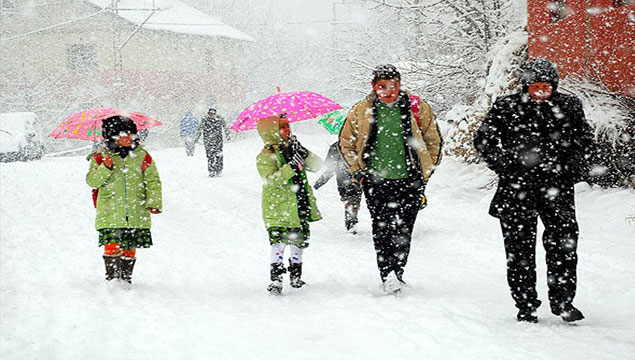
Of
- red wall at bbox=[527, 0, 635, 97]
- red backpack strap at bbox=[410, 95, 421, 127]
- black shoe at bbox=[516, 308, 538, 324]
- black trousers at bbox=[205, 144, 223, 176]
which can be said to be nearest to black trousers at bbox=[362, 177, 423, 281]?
red backpack strap at bbox=[410, 95, 421, 127]

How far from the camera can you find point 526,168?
4.33 meters

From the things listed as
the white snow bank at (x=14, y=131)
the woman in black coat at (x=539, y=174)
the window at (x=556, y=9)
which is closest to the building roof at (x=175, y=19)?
the white snow bank at (x=14, y=131)

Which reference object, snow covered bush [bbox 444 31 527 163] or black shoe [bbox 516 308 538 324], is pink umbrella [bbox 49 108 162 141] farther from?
snow covered bush [bbox 444 31 527 163]

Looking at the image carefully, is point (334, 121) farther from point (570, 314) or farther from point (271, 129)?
point (570, 314)

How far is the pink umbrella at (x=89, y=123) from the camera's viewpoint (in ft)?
18.8

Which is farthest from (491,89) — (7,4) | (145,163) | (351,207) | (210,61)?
(210,61)

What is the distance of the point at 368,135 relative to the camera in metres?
5.27

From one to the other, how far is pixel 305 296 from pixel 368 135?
152 centimetres

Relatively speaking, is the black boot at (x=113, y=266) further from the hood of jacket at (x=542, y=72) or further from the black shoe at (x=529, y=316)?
the hood of jacket at (x=542, y=72)

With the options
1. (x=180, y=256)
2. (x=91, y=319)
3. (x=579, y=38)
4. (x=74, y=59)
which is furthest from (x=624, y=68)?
(x=74, y=59)

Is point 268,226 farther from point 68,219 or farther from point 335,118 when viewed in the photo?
point 68,219

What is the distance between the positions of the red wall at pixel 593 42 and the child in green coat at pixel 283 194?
5.90 metres

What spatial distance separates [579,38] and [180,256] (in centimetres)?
765

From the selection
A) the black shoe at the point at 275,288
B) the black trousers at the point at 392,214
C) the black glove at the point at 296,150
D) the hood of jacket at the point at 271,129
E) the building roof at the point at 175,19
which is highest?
the building roof at the point at 175,19
